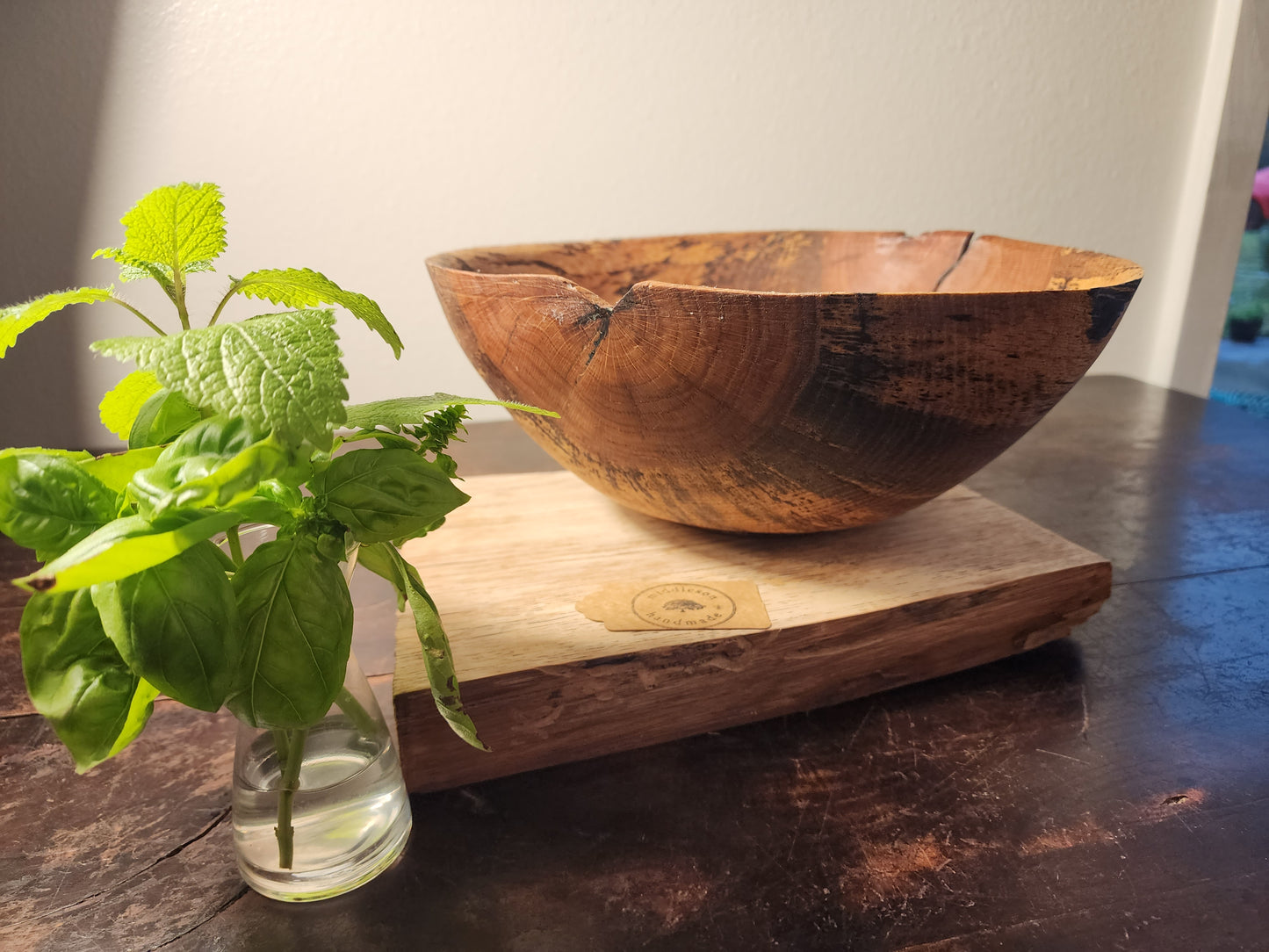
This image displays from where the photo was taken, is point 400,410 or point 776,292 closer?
point 400,410

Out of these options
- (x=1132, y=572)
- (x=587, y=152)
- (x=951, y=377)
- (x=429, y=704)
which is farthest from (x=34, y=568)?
(x=587, y=152)

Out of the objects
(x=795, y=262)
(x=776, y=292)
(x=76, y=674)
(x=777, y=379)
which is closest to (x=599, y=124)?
(x=795, y=262)

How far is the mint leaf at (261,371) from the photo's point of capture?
0.28 m

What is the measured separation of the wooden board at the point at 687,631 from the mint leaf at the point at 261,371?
0.24m

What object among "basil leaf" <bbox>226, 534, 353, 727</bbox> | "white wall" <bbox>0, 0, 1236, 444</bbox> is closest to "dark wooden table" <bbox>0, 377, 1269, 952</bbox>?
"basil leaf" <bbox>226, 534, 353, 727</bbox>

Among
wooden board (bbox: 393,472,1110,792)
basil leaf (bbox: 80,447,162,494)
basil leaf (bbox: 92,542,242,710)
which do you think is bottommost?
wooden board (bbox: 393,472,1110,792)

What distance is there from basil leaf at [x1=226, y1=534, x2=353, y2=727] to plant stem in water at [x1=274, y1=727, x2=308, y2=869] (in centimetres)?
4

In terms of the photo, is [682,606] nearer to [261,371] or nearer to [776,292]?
[776,292]

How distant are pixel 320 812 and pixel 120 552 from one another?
0.18 m

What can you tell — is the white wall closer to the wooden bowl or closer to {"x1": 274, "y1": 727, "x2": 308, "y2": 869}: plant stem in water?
the wooden bowl

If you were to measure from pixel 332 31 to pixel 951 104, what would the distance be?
1.09 m

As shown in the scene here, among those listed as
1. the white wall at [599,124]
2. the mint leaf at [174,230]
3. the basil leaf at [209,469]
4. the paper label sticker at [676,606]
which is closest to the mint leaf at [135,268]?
the mint leaf at [174,230]

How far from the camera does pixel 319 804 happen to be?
40 cm

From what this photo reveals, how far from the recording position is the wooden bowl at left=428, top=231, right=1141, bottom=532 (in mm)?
481
